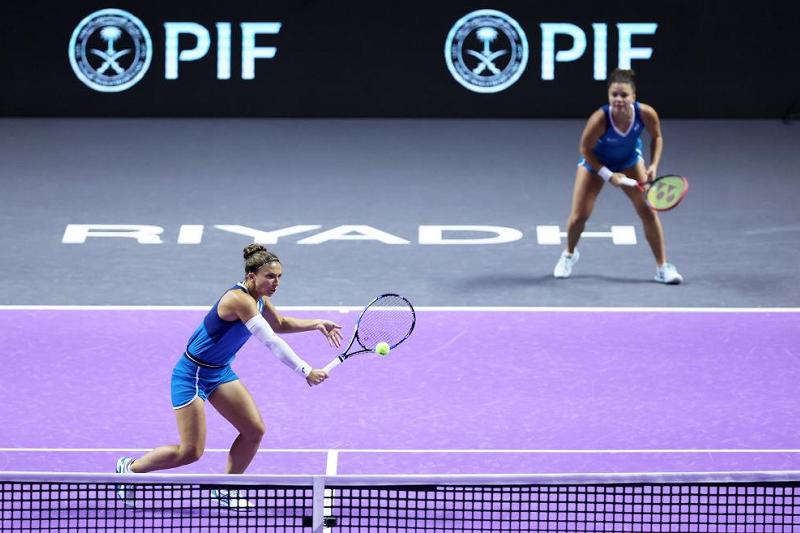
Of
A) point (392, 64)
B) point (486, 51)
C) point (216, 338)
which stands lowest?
point (216, 338)

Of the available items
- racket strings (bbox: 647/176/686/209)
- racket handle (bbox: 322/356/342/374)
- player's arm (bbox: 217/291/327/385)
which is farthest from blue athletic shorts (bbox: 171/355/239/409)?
racket strings (bbox: 647/176/686/209)

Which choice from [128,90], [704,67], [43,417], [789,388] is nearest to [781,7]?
[704,67]

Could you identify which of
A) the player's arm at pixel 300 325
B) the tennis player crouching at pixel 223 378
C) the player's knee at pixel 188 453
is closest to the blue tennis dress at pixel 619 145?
the player's arm at pixel 300 325

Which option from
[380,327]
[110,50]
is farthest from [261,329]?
[110,50]

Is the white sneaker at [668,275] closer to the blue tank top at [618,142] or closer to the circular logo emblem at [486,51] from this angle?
the blue tank top at [618,142]

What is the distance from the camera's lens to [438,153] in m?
16.4

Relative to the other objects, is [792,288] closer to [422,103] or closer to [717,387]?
[717,387]

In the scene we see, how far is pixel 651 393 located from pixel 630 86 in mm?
2714

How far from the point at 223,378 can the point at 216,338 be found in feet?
0.74

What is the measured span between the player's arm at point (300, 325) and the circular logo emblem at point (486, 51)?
32.1 feet

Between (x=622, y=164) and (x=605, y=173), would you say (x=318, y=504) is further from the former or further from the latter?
(x=622, y=164)

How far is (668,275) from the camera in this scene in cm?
1212

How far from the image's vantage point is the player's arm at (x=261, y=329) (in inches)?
282

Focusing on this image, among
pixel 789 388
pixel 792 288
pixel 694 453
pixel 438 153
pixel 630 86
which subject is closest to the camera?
pixel 694 453
